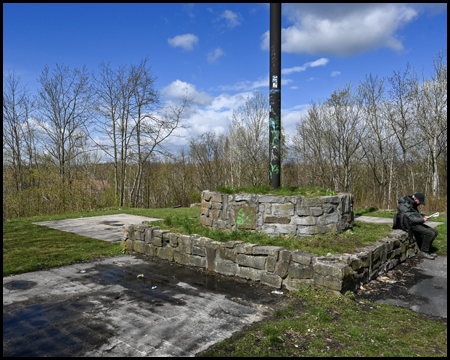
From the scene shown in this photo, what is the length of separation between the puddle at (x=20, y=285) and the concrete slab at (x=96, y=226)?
3610mm

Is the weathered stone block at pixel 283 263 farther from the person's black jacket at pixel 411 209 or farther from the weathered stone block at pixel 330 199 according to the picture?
the person's black jacket at pixel 411 209

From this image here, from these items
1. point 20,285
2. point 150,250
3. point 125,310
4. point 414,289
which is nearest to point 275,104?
point 150,250

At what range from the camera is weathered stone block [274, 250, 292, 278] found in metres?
5.16

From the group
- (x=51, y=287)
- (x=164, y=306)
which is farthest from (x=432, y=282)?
(x=51, y=287)

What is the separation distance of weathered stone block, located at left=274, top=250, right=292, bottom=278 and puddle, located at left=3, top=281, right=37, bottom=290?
4281 mm

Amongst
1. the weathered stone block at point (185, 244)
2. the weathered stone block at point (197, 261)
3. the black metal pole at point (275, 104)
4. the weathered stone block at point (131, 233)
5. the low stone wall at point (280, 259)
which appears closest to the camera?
the low stone wall at point (280, 259)

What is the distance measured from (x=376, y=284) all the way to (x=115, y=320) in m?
4.54

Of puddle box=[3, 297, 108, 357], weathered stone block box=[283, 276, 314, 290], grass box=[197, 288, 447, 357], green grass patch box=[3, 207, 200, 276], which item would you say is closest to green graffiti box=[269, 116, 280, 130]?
weathered stone block box=[283, 276, 314, 290]

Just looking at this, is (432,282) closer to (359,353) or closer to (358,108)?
(359,353)

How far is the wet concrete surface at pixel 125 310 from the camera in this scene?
3.34 metres

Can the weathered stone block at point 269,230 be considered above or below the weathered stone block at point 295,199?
below

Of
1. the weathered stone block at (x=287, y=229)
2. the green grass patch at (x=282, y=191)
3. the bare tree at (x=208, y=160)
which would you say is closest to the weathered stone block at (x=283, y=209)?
the weathered stone block at (x=287, y=229)

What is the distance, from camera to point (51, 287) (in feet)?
17.0

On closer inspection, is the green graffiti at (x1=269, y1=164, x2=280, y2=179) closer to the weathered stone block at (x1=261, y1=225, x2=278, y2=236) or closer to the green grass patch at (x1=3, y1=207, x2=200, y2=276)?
the weathered stone block at (x1=261, y1=225, x2=278, y2=236)
